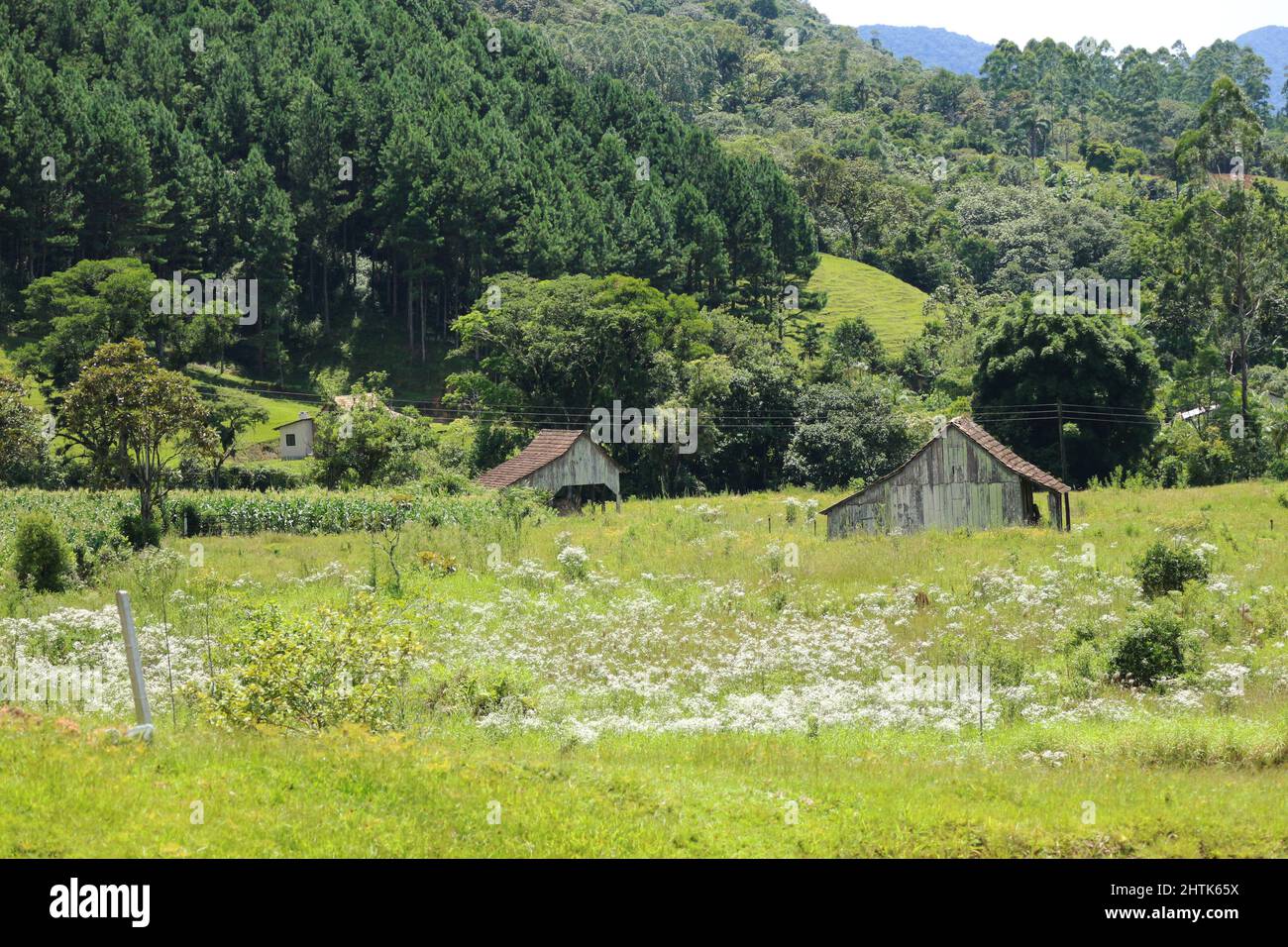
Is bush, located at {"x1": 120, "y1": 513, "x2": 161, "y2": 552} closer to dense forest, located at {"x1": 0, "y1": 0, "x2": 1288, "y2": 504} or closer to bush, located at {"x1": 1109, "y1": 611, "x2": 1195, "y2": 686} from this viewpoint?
dense forest, located at {"x1": 0, "y1": 0, "x2": 1288, "y2": 504}

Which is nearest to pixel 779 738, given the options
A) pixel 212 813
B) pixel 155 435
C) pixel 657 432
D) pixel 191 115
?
pixel 212 813

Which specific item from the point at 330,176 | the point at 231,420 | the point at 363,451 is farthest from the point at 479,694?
the point at 330,176

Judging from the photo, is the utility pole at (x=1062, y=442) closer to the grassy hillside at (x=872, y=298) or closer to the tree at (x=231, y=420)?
the grassy hillside at (x=872, y=298)

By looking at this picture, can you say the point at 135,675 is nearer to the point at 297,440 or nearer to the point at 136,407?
the point at 136,407

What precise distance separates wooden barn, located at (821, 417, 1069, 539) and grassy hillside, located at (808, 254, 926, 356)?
54327 mm

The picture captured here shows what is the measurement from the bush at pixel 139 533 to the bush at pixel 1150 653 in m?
27.8

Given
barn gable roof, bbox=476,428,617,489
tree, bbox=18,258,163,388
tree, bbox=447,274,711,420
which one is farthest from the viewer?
tree, bbox=447,274,711,420

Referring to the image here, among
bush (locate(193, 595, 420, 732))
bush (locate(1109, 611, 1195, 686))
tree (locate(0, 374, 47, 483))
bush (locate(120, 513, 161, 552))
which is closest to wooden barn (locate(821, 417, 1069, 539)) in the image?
bush (locate(1109, 611, 1195, 686))

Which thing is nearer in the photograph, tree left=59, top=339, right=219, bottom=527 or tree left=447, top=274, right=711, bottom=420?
tree left=59, top=339, right=219, bottom=527

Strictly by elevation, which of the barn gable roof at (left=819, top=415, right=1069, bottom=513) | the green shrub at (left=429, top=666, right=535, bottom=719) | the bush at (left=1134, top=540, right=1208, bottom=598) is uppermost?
the barn gable roof at (left=819, top=415, right=1069, bottom=513)

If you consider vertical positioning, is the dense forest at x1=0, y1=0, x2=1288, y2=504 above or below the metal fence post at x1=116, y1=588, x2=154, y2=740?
above

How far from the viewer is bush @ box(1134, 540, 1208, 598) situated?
28859 mm

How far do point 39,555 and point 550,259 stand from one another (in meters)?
56.1

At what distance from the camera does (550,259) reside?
3364 inches
